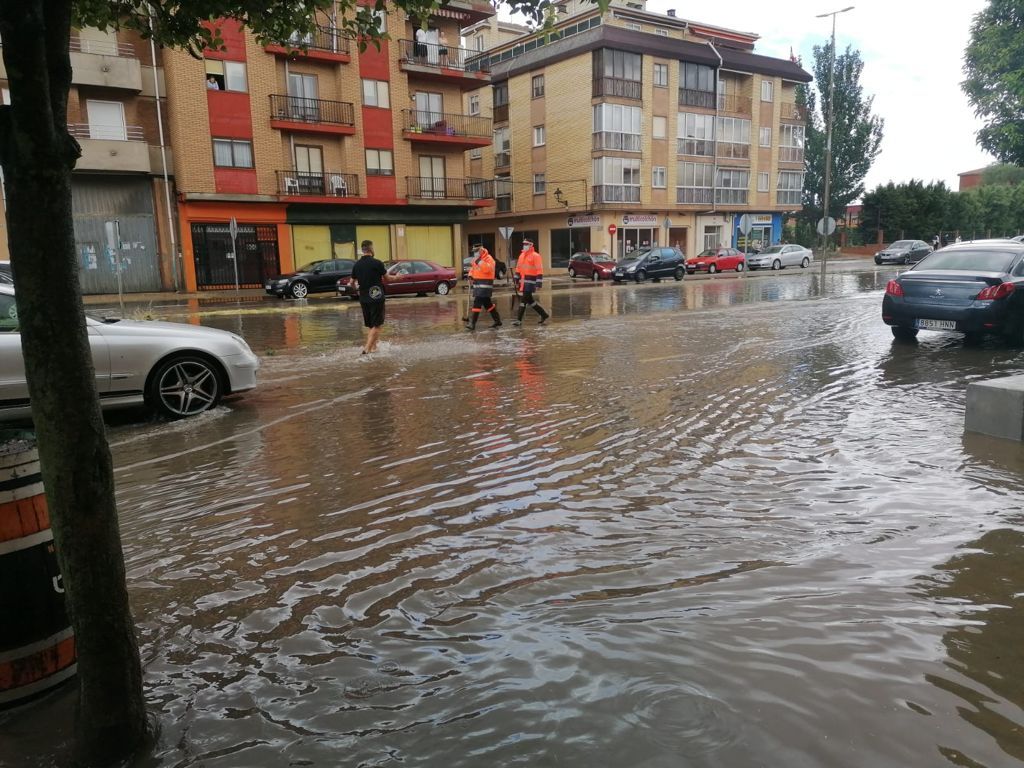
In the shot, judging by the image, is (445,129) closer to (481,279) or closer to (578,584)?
(481,279)

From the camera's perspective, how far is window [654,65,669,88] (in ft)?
157

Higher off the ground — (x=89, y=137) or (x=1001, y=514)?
(x=89, y=137)

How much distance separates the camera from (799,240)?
61.3 m

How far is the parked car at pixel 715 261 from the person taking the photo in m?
43.7

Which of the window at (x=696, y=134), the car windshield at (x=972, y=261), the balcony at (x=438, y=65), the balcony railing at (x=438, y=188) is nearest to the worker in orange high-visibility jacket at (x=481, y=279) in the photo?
the car windshield at (x=972, y=261)

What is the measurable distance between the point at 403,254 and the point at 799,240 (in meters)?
36.7

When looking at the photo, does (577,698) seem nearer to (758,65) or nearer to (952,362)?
(952,362)

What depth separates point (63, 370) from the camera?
2.22 meters

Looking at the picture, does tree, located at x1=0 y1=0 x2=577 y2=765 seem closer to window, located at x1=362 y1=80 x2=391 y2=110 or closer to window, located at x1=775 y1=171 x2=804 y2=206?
window, located at x1=362 y1=80 x2=391 y2=110

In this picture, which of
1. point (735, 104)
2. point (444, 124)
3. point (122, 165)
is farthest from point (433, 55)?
point (735, 104)

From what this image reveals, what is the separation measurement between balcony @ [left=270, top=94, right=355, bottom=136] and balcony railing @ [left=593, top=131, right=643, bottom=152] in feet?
52.6

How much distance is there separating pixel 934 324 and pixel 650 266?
2625 centimetres

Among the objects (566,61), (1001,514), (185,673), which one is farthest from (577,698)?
(566,61)

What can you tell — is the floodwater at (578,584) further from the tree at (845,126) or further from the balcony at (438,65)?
the tree at (845,126)
